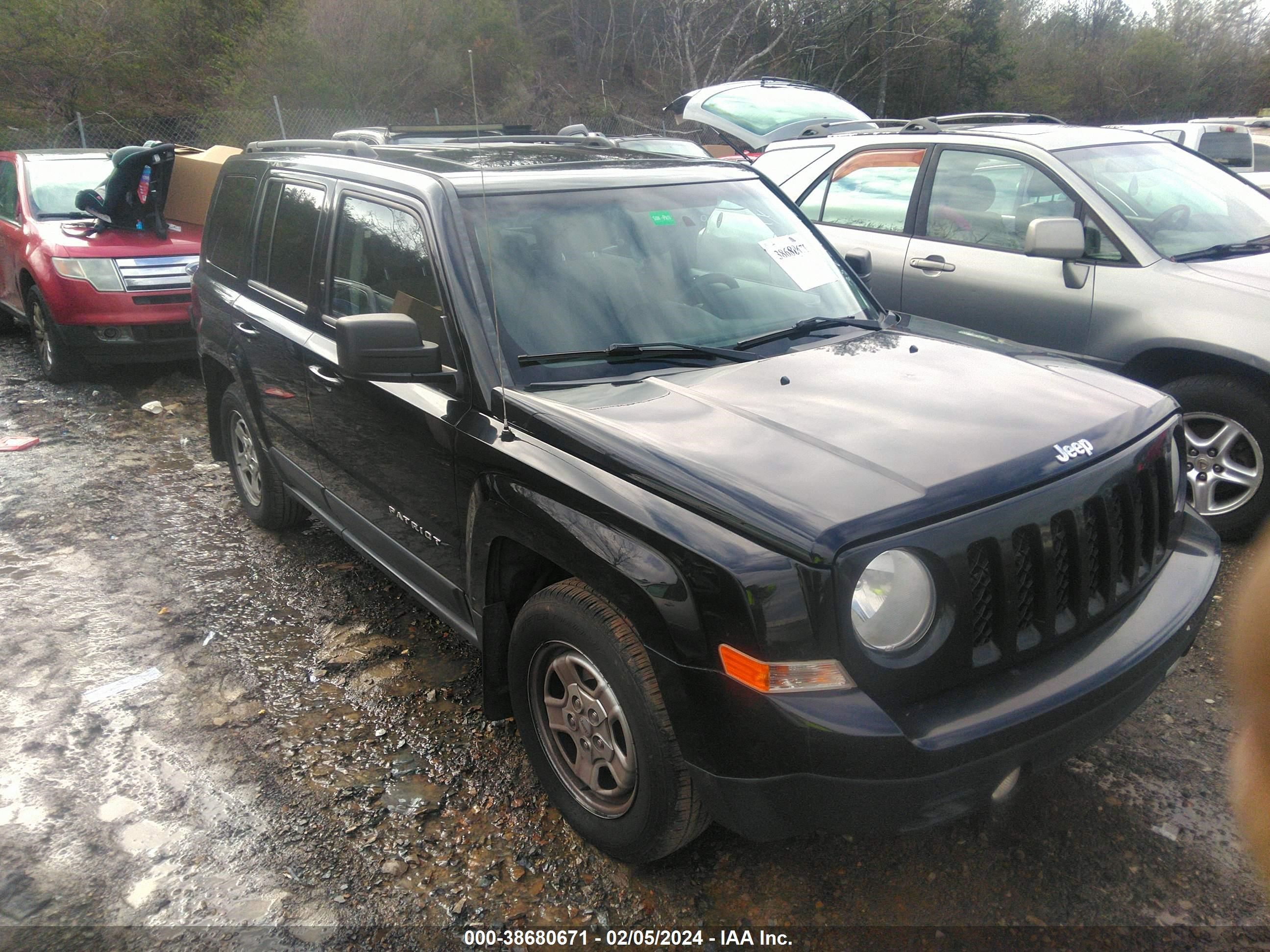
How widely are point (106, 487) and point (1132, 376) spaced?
5871 mm

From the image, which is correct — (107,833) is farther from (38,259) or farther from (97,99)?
(97,99)

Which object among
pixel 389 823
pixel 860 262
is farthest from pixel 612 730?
pixel 860 262

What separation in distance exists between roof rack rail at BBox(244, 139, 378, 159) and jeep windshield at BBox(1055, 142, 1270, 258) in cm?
358

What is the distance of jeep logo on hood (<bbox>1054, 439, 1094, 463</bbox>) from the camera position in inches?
92.4

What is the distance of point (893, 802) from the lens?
203 centimetres

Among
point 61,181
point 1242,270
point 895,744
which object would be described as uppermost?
point 61,181

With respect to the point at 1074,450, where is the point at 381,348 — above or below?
above

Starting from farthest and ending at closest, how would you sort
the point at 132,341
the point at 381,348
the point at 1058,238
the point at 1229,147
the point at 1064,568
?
the point at 1229,147
the point at 132,341
the point at 1058,238
the point at 381,348
the point at 1064,568

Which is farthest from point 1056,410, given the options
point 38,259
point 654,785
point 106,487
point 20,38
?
point 20,38

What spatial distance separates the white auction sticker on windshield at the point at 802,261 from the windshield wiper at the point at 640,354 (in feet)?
2.21

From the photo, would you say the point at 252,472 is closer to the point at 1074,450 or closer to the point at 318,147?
the point at 318,147

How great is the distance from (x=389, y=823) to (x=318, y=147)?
2972 millimetres

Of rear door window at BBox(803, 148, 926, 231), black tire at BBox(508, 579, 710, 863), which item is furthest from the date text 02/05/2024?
rear door window at BBox(803, 148, 926, 231)

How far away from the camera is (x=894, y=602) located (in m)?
2.09
